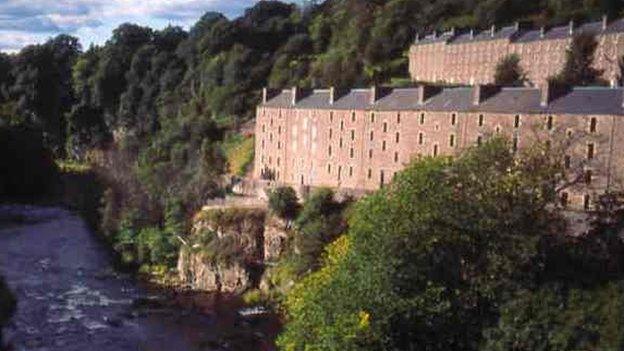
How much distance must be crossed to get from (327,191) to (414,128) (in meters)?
7.04

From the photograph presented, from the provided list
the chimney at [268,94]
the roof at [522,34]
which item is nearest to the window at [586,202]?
the roof at [522,34]

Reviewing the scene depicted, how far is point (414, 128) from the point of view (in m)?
55.5

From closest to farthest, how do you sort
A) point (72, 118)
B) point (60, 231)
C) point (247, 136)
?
point (60, 231) < point (247, 136) < point (72, 118)

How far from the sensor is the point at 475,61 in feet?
260

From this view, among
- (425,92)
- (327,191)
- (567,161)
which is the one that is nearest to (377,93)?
(425,92)

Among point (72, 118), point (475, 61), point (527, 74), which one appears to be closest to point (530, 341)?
point (527, 74)

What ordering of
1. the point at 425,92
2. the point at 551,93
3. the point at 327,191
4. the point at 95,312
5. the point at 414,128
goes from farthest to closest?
1. the point at 425,92
2. the point at 327,191
3. the point at 414,128
4. the point at 95,312
5. the point at 551,93

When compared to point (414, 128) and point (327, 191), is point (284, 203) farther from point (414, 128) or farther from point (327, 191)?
point (414, 128)

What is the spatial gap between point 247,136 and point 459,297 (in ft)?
181

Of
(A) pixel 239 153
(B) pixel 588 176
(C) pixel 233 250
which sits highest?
(B) pixel 588 176

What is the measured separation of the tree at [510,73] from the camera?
69.9 m

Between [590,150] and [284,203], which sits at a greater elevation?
[590,150]

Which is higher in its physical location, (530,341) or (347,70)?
(347,70)

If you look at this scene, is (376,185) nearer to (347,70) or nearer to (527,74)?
(527,74)
